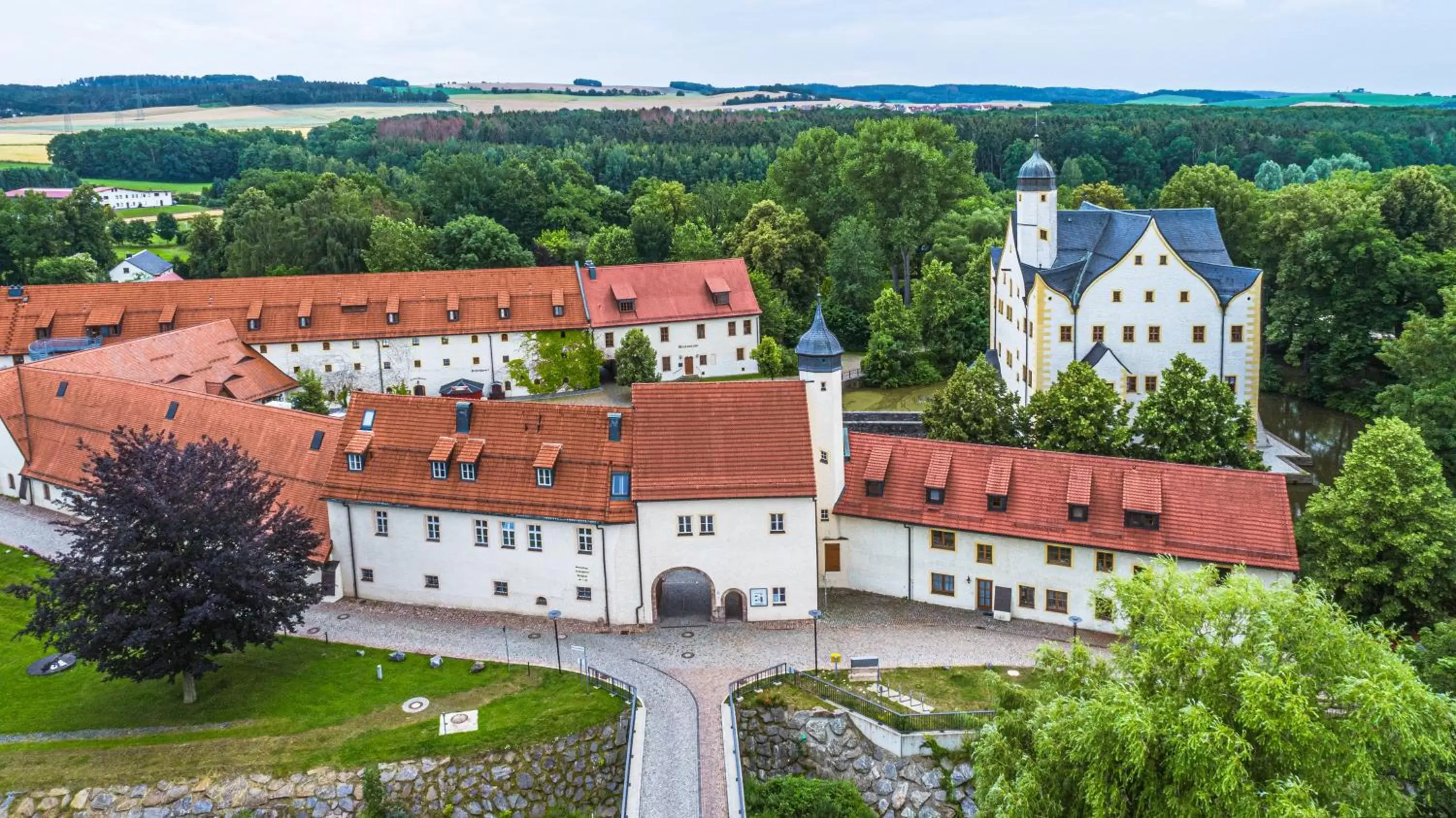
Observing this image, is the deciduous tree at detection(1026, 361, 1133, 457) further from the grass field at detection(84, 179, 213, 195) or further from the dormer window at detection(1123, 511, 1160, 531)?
the grass field at detection(84, 179, 213, 195)

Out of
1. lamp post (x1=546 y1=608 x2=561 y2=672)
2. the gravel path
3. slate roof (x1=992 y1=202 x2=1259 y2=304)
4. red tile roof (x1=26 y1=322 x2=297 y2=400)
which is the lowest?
lamp post (x1=546 y1=608 x2=561 y2=672)

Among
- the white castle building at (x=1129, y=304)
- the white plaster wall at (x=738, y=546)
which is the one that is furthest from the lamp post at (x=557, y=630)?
the white castle building at (x=1129, y=304)

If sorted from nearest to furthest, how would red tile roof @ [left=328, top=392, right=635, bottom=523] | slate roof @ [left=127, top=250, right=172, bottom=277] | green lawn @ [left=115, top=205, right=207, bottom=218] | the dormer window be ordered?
the dormer window
red tile roof @ [left=328, top=392, right=635, bottom=523]
slate roof @ [left=127, top=250, right=172, bottom=277]
green lawn @ [left=115, top=205, right=207, bottom=218]

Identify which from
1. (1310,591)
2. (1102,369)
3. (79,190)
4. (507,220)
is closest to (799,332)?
(1102,369)

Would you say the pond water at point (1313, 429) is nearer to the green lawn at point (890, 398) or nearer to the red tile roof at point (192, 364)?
the green lawn at point (890, 398)

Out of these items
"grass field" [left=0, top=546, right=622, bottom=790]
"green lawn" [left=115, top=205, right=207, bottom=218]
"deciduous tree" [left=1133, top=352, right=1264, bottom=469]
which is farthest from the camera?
"green lawn" [left=115, top=205, right=207, bottom=218]

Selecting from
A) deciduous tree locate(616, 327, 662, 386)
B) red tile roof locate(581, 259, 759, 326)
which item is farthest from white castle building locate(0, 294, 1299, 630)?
red tile roof locate(581, 259, 759, 326)

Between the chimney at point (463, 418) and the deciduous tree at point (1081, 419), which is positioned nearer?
the chimney at point (463, 418)
